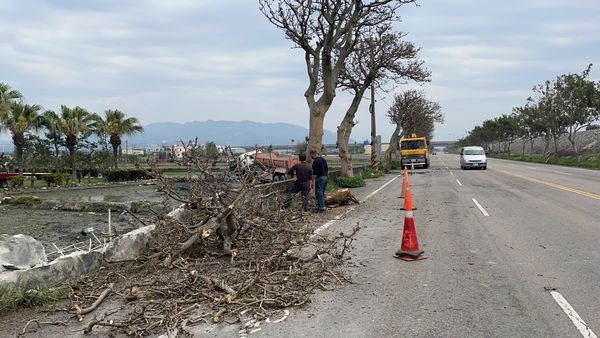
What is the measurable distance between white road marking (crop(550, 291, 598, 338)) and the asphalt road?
10mm

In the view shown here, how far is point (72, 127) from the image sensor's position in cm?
3341

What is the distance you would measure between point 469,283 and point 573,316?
1.51m

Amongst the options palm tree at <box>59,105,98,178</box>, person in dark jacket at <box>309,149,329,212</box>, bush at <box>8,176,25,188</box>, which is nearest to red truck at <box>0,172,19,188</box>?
bush at <box>8,176,25,188</box>

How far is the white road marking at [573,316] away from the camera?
4.95 metres

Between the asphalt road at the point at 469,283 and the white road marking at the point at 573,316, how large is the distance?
1 cm

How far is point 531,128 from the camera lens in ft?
216

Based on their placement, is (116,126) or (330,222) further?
(116,126)

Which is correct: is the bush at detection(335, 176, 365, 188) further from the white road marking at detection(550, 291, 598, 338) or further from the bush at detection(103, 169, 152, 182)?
the white road marking at detection(550, 291, 598, 338)

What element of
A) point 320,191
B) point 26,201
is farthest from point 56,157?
point 320,191

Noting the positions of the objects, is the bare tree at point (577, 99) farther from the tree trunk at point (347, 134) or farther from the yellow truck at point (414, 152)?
the tree trunk at point (347, 134)

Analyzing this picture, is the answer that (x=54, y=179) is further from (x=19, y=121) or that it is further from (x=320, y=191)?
(x=320, y=191)

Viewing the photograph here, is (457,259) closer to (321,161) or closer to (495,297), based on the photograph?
(495,297)

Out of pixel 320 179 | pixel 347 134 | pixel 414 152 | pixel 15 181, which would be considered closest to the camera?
pixel 320 179

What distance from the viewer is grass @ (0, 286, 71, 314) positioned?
19.9ft
